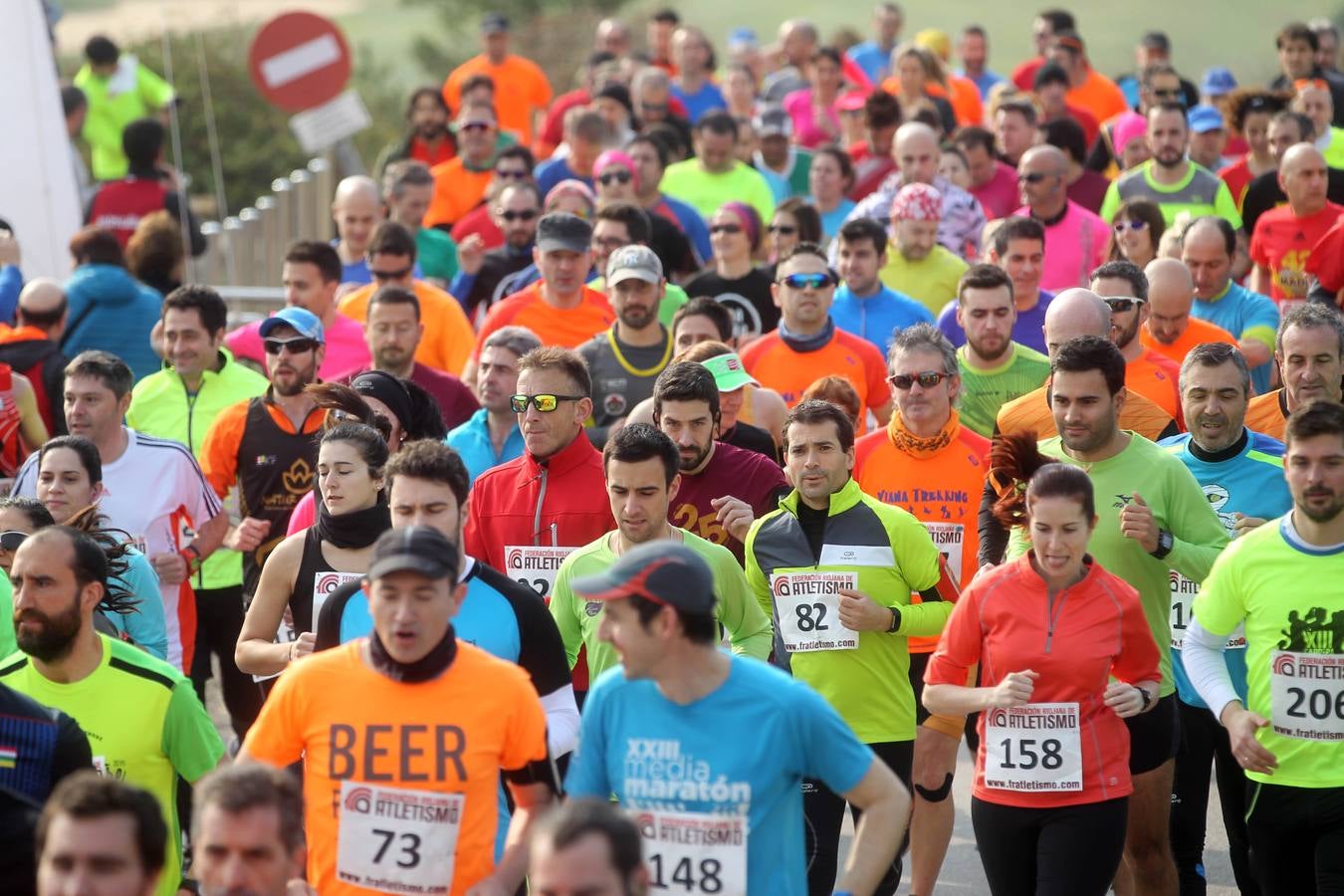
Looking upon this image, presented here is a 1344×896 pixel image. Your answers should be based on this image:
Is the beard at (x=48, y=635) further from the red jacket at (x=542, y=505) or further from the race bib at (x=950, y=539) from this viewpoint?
the race bib at (x=950, y=539)

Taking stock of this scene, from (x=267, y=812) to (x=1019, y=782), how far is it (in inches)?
111

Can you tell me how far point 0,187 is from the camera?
16.1 meters

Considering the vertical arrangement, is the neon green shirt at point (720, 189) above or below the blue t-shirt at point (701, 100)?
below

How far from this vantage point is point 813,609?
25.5 ft

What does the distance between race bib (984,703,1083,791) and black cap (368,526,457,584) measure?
218 centimetres

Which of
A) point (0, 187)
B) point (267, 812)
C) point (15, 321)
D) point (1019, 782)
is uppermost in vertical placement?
point (0, 187)

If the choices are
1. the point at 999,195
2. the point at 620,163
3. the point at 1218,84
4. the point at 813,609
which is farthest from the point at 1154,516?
the point at 1218,84

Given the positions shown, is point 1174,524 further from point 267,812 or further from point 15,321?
point 15,321

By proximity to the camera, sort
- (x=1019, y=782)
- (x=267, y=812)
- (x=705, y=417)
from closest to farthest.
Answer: (x=267, y=812), (x=1019, y=782), (x=705, y=417)

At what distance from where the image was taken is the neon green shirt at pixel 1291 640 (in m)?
6.65

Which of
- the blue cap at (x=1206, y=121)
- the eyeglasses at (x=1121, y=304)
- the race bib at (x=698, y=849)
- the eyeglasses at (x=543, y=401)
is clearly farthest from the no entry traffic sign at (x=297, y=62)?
the race bib at (x=698, y=849)

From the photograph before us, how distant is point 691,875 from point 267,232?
14433 mm

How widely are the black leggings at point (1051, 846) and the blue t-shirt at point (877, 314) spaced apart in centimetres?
485

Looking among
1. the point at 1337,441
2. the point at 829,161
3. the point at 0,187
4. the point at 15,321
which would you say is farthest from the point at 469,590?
the point at 0,187
